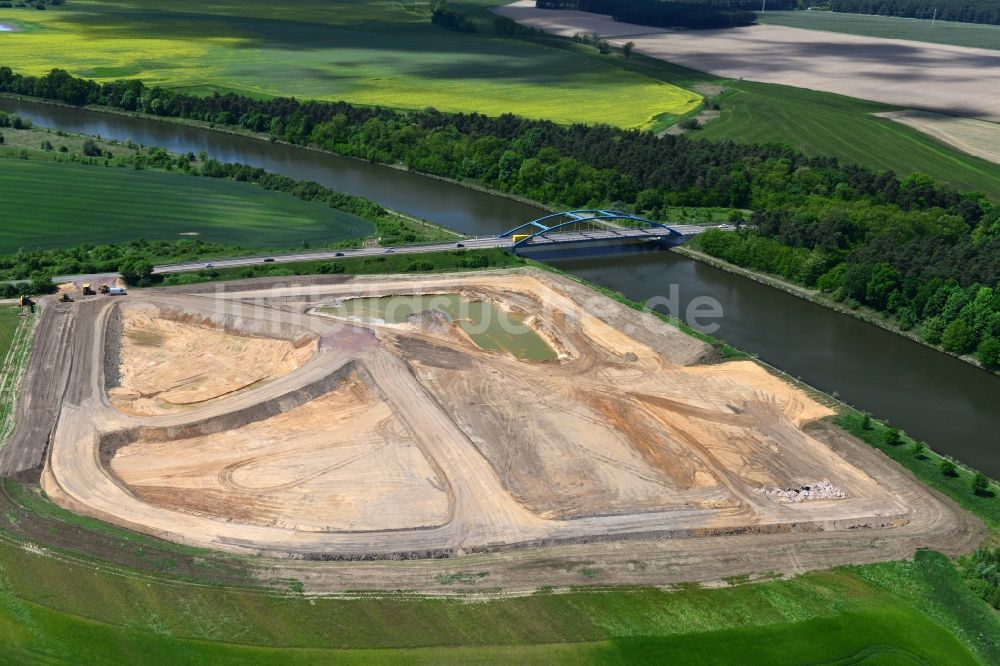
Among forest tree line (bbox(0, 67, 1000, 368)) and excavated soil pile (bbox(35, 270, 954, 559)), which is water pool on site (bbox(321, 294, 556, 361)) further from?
forest tree line (bbox(0, 67, 1000, 368))

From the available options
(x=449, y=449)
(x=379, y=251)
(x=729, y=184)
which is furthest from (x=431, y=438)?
(x=729, y=184)

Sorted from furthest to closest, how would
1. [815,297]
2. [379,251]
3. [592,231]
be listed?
[592,231] < [379,251] < [815,297]

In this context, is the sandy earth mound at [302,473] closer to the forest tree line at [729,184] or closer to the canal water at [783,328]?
the canal water at [783,328]

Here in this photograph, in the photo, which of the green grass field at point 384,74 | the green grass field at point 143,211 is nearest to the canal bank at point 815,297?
the green grass field at point 143,211

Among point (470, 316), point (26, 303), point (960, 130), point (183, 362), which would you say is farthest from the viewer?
point (960, 130)

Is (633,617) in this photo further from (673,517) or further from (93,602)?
(93,602)

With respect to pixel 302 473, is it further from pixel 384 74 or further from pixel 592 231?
pixel 384 74

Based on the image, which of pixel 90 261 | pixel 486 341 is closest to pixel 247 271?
pixel 90 261
